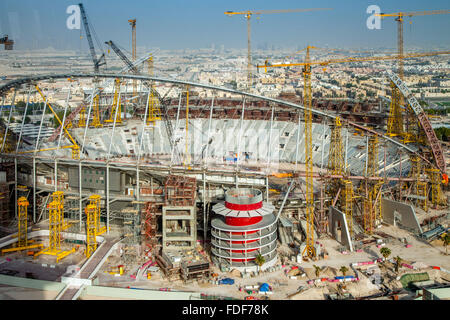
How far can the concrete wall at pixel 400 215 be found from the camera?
3450 centimetres

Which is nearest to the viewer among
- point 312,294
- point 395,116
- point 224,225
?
point 312,294

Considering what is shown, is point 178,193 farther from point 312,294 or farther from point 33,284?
point 312,294

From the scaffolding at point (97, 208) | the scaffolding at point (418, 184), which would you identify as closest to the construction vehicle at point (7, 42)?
the scaffolding at point (97, 208)

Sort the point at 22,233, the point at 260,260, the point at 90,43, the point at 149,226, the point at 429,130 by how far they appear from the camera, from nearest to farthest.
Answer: the point at 260,260
the point at 149,226
the point at 22,233
the point at 429,130
the point at 90,43

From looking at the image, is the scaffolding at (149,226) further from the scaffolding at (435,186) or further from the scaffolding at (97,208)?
the scaffolding at (435,186)

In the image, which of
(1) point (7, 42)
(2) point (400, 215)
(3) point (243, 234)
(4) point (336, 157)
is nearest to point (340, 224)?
(4) point (336, 157)

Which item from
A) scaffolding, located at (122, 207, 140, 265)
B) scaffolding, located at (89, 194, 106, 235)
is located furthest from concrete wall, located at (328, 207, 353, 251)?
scaffolding, located at (89, 194, 106, 235)

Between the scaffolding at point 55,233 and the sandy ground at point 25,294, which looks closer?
the sandy ground at point 25,294

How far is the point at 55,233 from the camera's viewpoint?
3161 cm

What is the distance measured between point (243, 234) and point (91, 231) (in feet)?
34.9

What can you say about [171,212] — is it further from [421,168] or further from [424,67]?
[424,67]

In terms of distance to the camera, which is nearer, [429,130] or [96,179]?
[96,179]

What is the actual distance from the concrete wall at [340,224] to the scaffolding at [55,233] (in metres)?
18.3
